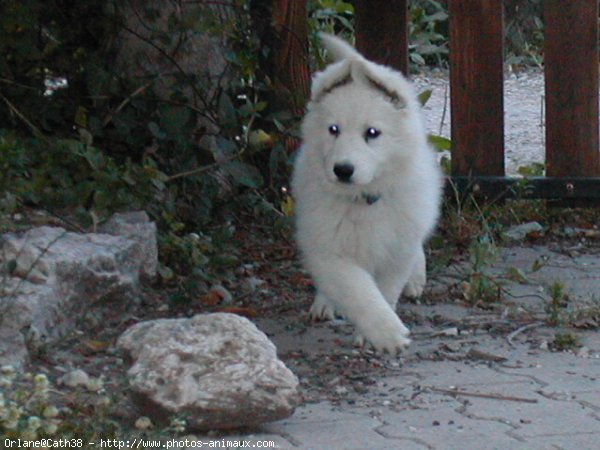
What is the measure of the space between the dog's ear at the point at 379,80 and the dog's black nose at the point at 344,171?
38cm

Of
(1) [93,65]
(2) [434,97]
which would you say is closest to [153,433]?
(1) [93,65]

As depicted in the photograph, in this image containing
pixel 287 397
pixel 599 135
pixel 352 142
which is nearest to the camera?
pixel 287 397

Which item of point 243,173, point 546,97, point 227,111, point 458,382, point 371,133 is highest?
point 546,97

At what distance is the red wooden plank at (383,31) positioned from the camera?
6.56 metres

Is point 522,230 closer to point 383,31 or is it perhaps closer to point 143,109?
point 383,31

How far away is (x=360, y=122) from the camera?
15.6 ft

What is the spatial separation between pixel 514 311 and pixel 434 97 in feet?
19.6

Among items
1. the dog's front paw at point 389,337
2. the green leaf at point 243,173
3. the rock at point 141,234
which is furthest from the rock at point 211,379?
the green leaf at point 243,173

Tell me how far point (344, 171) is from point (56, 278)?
112 cm

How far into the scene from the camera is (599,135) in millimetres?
6488

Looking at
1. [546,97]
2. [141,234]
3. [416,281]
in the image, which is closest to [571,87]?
[546,97]

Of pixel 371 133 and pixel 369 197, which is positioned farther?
pixel 369 197

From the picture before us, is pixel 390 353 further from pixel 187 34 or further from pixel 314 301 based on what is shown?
pixel 187 34

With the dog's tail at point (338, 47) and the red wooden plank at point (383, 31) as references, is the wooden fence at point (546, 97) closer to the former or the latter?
the red wooden plank at point (383, 31)
